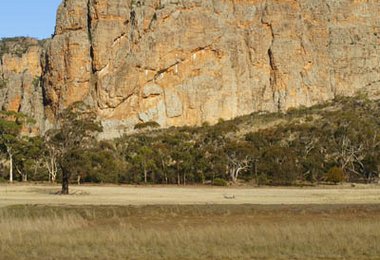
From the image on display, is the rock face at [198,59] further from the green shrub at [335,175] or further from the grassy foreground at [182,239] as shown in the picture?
the grassy foreground at [182,239]

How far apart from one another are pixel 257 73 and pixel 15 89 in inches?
1733

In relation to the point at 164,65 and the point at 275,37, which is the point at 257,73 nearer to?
the point at 275,37

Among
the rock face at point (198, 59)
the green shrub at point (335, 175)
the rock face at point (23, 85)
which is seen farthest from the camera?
the rock face at point (23, 85)

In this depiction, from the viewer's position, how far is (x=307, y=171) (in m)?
71.1

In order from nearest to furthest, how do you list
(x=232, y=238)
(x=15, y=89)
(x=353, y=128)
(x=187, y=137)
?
(x=232, y=238) < (x=353, y=128) < (x=187, y=137) < (x=15, y=89)

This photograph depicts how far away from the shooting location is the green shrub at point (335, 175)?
66.1 m

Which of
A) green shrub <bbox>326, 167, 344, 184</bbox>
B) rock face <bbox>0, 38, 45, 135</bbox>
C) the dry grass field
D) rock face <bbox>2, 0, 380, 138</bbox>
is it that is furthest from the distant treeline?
the dry grass field

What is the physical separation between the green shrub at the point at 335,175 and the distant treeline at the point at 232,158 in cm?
10

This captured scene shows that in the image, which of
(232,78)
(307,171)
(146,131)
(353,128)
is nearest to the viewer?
(307,171)

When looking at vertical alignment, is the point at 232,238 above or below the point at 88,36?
below

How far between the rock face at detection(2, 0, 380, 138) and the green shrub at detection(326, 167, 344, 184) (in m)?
38.7

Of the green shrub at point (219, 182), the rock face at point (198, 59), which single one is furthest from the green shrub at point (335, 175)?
the rock face at point (198, 59)

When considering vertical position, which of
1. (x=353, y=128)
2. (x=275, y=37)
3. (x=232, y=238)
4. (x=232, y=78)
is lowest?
(x=232, y=238)

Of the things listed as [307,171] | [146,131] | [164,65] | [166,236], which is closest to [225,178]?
[307,171]
